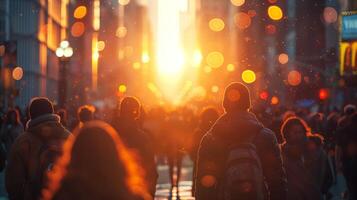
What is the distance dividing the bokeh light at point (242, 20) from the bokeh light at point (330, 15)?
86.0m

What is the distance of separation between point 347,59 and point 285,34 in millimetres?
89728

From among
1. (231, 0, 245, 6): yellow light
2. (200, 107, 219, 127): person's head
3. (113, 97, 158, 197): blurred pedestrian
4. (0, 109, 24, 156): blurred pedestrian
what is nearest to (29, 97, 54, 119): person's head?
(113, 97, 158, 197): blurred pedestrian

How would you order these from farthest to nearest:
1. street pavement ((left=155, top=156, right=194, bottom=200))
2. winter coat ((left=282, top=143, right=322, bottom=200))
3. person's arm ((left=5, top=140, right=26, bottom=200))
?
street pavement ((left=155, top=156, right=194, bottom=200)) < winter coat ((left=282, top=143, right=322, bottom=200)) < person's arm ((left=5, top=140, right=26, bottom=200))

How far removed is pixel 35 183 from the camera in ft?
26.6

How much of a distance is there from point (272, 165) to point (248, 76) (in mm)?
147783

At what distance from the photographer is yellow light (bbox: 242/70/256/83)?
14748 cm

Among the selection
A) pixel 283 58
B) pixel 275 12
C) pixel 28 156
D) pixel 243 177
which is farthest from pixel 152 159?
pixel 275 12

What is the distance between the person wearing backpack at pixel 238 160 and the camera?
23.4 ft

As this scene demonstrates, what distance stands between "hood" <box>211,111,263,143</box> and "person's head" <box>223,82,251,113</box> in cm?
10

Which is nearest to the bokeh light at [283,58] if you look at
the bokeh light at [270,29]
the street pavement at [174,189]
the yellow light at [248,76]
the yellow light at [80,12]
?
the bokeh light at [270,29]

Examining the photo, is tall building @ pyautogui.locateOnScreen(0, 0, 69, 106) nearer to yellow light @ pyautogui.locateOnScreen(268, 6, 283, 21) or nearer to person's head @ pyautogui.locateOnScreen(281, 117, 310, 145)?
yellow light @ pyautogui.locateOnScreen(268, 6, 283, 21)

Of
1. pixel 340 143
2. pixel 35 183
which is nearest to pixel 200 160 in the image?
pixel 35 183

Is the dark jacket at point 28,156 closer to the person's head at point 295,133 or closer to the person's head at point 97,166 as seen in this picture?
the person's head at point 295,133

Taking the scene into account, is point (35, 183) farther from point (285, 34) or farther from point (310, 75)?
point (285, 34)
